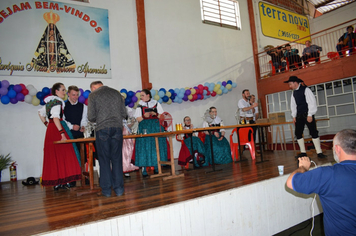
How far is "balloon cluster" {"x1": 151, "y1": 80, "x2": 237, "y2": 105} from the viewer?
697cm

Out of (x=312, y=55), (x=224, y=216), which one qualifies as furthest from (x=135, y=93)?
(x=312, y=55)

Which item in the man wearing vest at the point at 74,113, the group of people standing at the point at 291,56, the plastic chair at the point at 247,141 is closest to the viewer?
the man wearing vest at the point at 74,113

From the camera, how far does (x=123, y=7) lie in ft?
23.3

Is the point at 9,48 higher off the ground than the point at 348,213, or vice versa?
the point at 9,48

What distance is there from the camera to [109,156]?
279 centimetres

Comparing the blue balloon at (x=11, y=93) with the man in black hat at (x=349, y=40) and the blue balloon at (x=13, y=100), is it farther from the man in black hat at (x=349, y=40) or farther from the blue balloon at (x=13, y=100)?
the man in black hat at (x=349, y=40)

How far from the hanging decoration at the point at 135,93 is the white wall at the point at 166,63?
0.36 meters

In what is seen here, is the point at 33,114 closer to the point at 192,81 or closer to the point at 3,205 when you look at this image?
the point at 3,205

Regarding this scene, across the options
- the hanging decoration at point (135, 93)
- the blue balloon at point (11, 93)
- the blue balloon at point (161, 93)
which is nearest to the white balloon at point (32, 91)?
the hanging decoration at point (135, 93)

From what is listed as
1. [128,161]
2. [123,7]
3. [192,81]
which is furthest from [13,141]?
[192,81]

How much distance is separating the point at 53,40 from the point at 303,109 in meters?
5.53

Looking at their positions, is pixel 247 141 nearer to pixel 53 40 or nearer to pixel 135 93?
pixel 135 93

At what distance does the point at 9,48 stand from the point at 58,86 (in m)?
3.20

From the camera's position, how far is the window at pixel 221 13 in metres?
8.70
